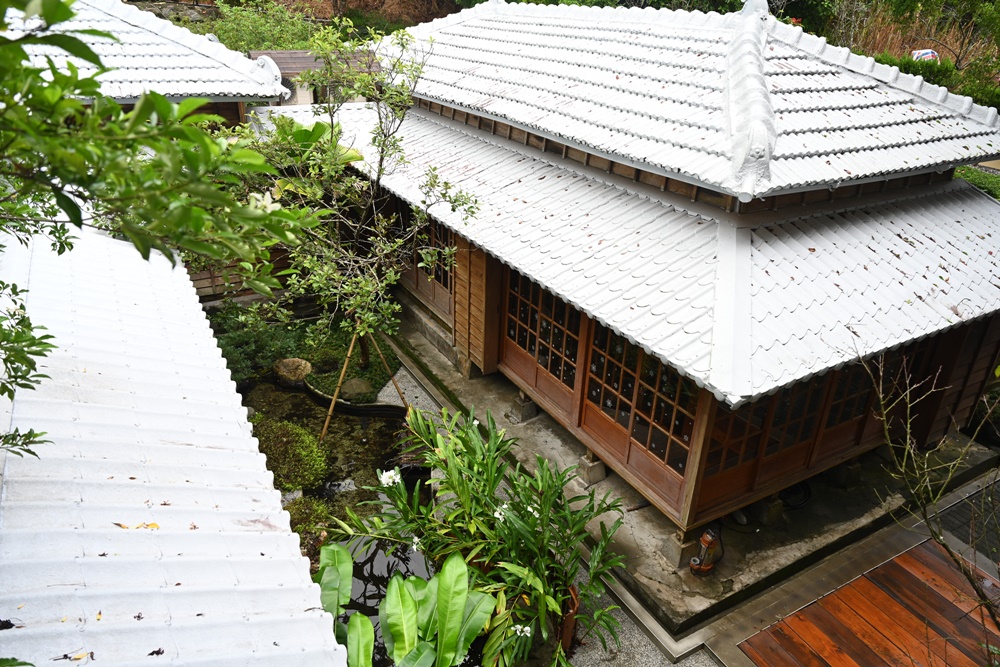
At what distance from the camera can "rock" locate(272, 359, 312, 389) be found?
974 cm

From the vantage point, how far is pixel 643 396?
699 cm

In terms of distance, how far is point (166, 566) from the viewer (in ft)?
11.4

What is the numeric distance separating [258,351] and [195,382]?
4.98 metres

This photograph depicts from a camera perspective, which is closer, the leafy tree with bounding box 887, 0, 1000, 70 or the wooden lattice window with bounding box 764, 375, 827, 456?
the wooden lattice window with bounding box 764, 375, 827, 456

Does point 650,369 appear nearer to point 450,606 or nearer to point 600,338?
point 600,338

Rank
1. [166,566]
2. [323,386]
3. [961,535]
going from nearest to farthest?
[166,566] → [961,535] → [323,386]

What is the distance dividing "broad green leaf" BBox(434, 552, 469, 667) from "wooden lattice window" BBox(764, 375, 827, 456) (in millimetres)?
3648

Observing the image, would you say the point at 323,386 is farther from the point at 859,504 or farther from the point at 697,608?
the point at 859,504

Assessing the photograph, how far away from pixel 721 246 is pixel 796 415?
2261mm

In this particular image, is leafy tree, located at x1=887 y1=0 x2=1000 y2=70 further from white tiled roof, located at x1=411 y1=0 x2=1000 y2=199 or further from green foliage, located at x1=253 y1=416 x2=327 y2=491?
green foliage, located at x1=253 y1=416 x2=327 y2=491

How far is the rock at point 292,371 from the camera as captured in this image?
31.9 feet

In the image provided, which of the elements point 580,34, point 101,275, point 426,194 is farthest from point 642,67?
point 101,275

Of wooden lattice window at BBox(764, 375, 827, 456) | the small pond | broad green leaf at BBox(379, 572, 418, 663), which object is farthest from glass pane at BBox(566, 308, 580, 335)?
broad green leaf at BBox(379, 572, 418, 663)

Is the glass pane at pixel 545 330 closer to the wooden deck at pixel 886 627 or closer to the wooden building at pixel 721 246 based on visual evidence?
the wooden building at pixel 721 246
